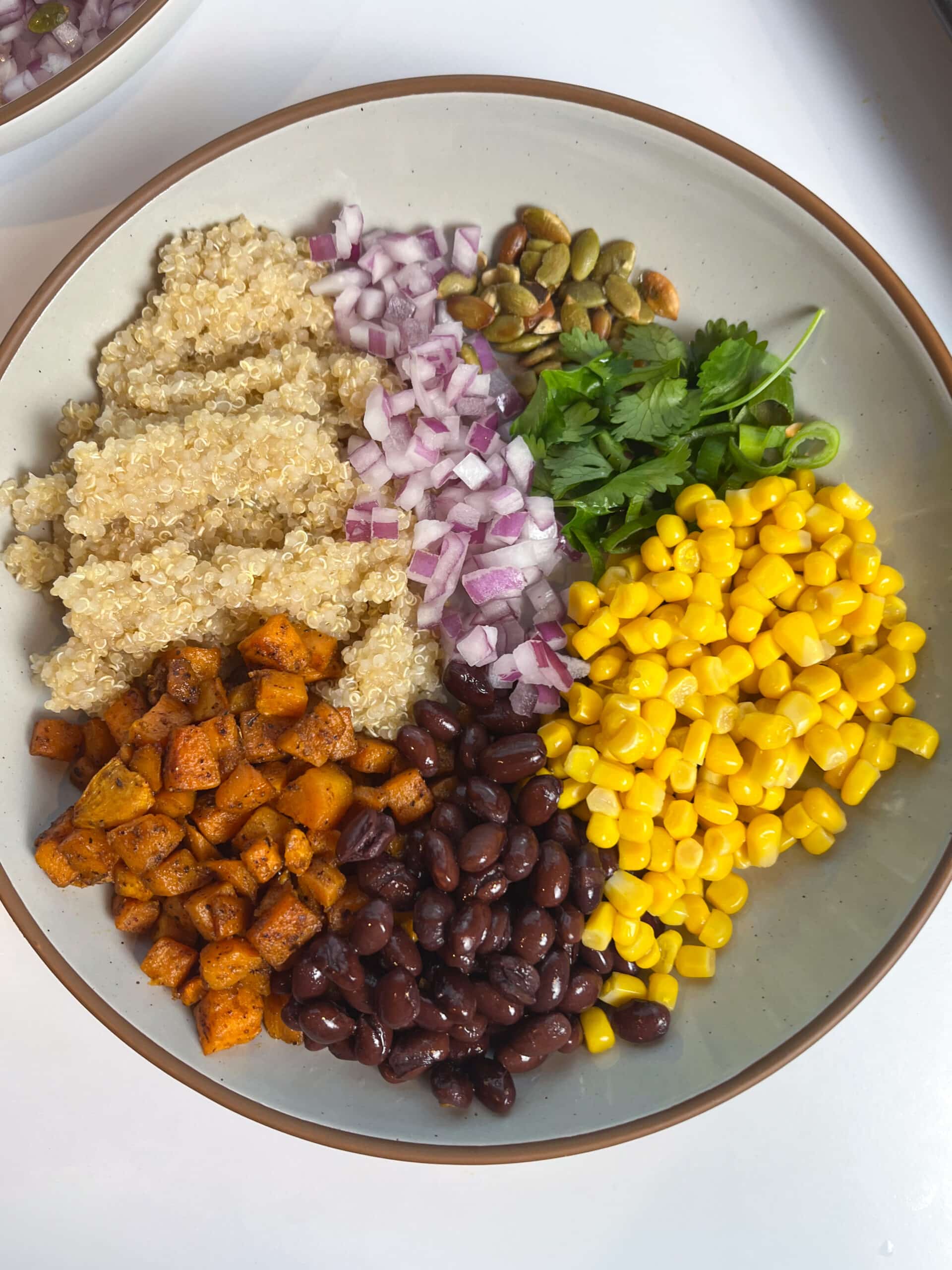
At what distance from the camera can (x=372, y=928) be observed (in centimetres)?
163

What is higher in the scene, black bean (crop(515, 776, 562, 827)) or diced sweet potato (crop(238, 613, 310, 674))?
diced sweet potato (crop(238, 613, 310, 674))

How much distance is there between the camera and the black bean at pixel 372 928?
1.64 meters

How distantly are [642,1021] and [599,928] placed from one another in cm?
22

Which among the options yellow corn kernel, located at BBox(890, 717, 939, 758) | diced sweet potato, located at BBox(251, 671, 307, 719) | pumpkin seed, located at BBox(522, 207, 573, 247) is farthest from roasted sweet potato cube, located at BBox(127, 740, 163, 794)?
yellow corn kernel, located at BBox(890, 717, 939, 758)

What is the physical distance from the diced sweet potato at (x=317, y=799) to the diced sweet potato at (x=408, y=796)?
92mm

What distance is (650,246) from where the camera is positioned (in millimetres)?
2025

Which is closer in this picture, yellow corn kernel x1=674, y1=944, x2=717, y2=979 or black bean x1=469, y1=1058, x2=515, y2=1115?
black bean x1=469, y1=1058, x2=515, y2=1115

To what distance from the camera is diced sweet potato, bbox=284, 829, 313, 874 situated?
1710 millimetres

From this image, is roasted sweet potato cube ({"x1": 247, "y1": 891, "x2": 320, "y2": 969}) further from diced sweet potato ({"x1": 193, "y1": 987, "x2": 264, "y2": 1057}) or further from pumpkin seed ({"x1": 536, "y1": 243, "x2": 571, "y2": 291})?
pumpkin seed ({"x1": 536, "y1": 243, "x2": 571, "y2": 291})

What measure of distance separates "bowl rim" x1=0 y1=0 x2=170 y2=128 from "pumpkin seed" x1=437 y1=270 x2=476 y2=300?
78 centimetres

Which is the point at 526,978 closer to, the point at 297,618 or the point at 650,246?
the point at 297,618

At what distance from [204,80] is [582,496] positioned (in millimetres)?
1379

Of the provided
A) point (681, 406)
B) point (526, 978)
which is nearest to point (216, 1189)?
point (526, 978)

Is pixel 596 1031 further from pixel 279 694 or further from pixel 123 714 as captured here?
pixel 123 714
